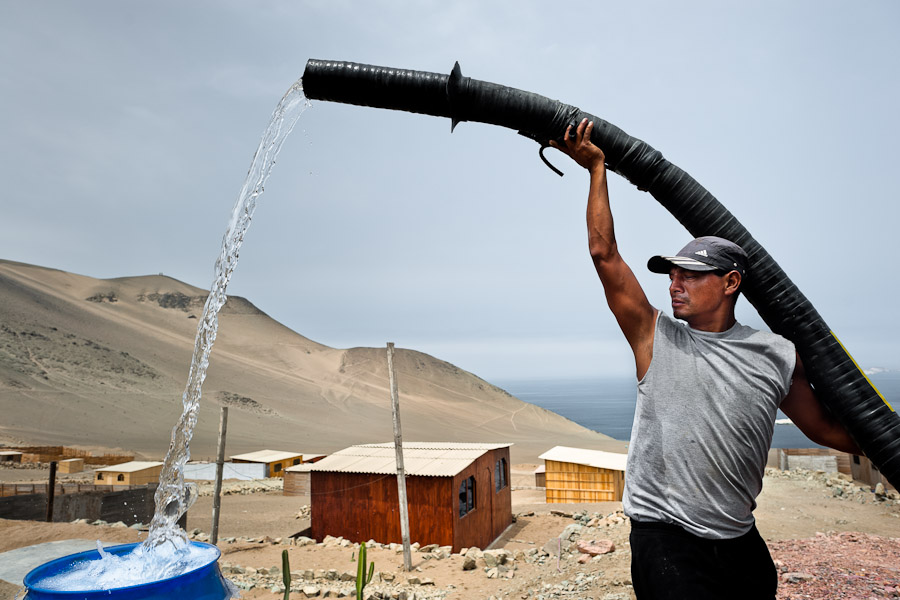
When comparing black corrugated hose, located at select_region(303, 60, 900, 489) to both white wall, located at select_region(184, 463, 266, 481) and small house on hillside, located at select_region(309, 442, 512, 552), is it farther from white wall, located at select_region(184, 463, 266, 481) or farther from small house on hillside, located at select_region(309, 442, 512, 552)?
white wall, located at select_region(184, 463, 266, 481)

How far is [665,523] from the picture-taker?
1889 mm

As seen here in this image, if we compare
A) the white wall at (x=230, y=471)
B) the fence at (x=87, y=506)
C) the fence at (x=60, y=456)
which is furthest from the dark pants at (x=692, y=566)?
the fence at (x=60, y=456)

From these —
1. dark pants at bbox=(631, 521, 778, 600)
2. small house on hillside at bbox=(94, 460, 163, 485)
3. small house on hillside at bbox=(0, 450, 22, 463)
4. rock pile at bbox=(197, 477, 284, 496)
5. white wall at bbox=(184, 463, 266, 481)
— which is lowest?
rock pile at bbox=(197, 477, 284, 496)

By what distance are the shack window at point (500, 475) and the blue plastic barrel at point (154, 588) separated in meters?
16.1

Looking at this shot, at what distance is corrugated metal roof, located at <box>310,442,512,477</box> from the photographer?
1500 cm

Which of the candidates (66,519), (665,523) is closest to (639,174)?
Answer: (665,523)

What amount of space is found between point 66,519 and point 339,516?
21.8 ft

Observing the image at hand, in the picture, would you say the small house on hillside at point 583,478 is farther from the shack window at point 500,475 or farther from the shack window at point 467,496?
the shack window at point 467,496

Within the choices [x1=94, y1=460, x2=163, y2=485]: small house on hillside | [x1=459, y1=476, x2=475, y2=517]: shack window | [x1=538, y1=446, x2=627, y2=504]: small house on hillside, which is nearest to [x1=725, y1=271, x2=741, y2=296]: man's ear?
[x1=459, y1=476, x2=475, y2=517]: shack window

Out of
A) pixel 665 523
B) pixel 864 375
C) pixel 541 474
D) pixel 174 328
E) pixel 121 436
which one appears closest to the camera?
pixel 665 523

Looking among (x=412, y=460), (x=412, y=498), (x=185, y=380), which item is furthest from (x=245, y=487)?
(x=185, y=380)

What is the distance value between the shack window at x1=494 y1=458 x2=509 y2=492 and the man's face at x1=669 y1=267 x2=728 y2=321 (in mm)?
16647

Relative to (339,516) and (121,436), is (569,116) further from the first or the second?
(121,436)

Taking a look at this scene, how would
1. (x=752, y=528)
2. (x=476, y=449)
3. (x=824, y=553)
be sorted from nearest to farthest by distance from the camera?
1. (x=752, y=528)
2. (x=824, y=553)
3. (x=476, y=449)
